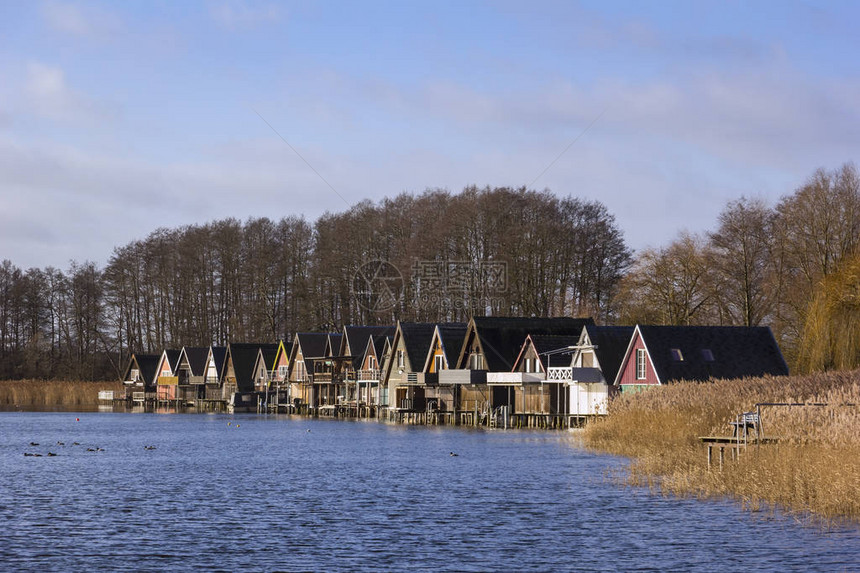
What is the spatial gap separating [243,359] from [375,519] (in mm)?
104126

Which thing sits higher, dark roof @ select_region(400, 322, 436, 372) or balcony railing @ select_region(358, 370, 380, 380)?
dark roof @ select_region(400, 322, 436, 372)

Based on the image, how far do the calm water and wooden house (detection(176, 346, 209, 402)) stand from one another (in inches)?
3319

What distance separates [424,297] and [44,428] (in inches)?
1350

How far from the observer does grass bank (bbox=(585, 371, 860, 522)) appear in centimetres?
2961

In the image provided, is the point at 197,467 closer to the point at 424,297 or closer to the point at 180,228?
the point at 424,297

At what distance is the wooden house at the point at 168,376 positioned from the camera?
14112 cm

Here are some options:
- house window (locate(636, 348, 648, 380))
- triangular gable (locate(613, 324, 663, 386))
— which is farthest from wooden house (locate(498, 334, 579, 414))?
house window (locate(636, 348, 648, 380))

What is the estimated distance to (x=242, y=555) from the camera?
973 inches

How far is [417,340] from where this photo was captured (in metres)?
98.8

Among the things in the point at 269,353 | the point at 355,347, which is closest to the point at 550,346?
the point at 355,347

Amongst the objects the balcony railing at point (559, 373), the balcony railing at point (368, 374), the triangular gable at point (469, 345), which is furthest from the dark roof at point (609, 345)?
the balcony railing at point (368, 374)

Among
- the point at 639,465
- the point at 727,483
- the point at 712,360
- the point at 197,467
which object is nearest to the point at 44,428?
the point at 197,467

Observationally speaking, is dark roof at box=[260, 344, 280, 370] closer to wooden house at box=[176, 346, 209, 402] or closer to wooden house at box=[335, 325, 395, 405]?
wooden house at box=[176, 346, 209, 402]

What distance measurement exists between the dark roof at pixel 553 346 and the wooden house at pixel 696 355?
7.80 m
